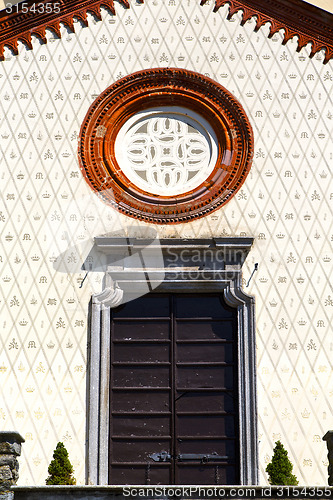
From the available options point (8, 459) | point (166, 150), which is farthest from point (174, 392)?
point (166, 150)

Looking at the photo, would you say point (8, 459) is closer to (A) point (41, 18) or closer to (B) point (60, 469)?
(B) point (60, 469)

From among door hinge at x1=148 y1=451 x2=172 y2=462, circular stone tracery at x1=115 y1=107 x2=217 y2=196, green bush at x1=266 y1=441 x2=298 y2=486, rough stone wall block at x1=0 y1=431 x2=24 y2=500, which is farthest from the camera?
circular stone tracery at x1=115 y1=107 x2=217 y2=196

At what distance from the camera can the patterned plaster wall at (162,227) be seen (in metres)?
14.5

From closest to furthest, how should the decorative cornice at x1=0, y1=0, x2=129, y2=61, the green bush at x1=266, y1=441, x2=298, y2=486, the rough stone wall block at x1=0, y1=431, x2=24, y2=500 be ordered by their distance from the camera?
1. the rough stone wall block at x1=0, y1=431, x2=24, y2=500
2. the green bush at x1=266, y1=441, x2=298, y2=486
3. the decorative cornice at x1=0, y1=0, x2=129, y2=61

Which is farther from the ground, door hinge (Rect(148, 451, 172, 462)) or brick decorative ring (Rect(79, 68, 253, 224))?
brick decorative ring (Rect(79, 68, 253, 224))

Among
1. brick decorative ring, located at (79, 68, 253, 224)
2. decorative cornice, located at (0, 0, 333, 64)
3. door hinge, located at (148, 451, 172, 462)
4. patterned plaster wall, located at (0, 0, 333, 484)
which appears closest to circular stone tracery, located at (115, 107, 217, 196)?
brick decorative ring, located at (79, 68, 253, 224)

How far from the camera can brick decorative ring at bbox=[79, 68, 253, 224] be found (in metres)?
15.7

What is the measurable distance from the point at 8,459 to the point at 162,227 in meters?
4.57

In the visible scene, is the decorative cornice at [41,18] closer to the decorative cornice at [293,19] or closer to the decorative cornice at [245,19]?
the decorative cornice at [245,19]

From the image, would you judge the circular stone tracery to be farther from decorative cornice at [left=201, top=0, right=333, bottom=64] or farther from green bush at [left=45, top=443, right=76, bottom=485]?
green bush at [left=45, top=443, right=76, bottom=485]

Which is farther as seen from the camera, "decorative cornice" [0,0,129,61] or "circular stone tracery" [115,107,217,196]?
"decorative cornice" [0,0,129,61]

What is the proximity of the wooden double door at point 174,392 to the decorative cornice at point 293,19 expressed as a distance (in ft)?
14.7

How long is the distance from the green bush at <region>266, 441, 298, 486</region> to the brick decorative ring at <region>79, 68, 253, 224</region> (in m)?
3.95

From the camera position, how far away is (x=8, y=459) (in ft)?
41.1
